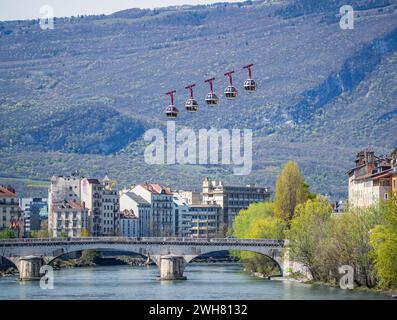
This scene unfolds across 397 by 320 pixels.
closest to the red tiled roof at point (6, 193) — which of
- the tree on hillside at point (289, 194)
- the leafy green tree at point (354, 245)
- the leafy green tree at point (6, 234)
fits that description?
the leafy green tree at point (6, 234)

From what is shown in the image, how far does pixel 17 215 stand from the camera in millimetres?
175875

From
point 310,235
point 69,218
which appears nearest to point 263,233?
point 310,235

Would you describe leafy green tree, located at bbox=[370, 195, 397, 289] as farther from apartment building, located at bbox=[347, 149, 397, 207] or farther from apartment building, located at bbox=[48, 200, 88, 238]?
apartment building, located at bbox=[48, 200, 88, 238]

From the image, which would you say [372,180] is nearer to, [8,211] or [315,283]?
[315,283]

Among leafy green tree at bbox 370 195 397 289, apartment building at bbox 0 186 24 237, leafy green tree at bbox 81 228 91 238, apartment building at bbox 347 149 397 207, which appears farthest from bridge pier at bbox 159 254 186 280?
leafy green tree at bbox 81 228 91 238

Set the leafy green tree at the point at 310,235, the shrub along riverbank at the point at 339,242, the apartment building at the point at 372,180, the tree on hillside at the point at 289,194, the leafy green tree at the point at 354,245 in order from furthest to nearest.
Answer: the tree on hillside at the point at 289,194, the apartment building at the point at 372,180, the leafy green tree at the point at 310,235, the leafy green tree at the point at 354,245, the shrub along riverbank at the point at 339,242

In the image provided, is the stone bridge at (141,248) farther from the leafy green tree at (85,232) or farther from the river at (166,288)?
the leafy green tree at (85,232)

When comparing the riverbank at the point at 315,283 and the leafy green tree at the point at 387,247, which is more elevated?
the leafy green tree at the point at 387,247

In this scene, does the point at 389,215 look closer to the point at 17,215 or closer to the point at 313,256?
the point at 313,256

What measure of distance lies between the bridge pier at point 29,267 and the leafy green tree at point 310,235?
19991 millimetres

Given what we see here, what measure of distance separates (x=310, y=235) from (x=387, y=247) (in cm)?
2349

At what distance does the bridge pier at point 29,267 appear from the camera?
125688 mm
